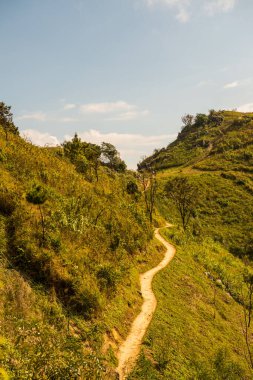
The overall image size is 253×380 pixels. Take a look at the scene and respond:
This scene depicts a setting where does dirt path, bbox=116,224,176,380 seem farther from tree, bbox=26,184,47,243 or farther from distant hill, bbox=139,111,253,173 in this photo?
distant hill, bbox=139,111,253,173

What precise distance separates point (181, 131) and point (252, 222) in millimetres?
97426

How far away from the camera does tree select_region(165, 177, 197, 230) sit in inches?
2557

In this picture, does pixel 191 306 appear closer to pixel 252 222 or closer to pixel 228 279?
pixel 228 279

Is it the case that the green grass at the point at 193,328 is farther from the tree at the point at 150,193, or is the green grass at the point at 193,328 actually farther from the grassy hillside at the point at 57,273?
the tree at the point at 150,193

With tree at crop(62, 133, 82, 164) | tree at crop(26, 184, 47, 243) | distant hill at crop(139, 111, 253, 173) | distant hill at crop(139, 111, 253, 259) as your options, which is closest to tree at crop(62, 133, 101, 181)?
tree at crop(62, 133, 82, 164)

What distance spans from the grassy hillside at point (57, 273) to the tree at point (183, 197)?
32174 mm

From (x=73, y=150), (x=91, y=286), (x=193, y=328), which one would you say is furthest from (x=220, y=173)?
(x=91, y=286)

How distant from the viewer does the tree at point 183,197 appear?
6494 centimetres

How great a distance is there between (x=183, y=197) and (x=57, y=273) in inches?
2017

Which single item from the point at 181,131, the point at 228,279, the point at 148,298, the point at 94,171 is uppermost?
the point at 181,131

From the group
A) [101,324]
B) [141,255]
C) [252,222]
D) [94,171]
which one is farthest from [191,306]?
[252,222]

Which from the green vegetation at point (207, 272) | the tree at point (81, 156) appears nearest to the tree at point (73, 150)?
the tree at point (81, 156)

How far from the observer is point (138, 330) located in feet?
67.3

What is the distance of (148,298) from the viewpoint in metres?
25.8
